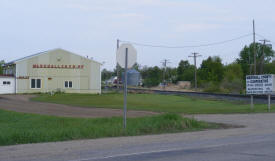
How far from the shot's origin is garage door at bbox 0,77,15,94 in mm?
53812

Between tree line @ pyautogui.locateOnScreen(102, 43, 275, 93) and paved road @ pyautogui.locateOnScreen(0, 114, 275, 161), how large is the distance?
164ft

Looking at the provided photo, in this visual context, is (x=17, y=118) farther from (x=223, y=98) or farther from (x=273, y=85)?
(x=223, y=98)

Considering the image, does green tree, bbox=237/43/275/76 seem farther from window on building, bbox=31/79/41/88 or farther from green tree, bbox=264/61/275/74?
window on building, bbox=31/79/41/88

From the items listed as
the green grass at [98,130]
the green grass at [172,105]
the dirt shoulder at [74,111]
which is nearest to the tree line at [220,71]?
the green grass at [172,105]

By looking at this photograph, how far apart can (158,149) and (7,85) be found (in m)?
46.7

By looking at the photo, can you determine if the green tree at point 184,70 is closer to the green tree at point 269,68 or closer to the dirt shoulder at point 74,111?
the green tree at point 269,68

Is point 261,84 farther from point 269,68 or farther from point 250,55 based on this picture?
point 250,55

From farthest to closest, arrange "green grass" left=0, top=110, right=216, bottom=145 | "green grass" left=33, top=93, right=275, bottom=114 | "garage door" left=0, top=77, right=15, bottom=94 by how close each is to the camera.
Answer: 1. "garage door" left=0, top=77, right=15, bottom=94
2. "green grass" left=33, top=93, right=275, bottom=114
3. "green grass" left=0, top=110, right=216, bottom=145

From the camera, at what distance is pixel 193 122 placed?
16.7m

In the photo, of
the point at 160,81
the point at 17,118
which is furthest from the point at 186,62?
the point at 17,118

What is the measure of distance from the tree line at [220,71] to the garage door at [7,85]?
31586 millimetres

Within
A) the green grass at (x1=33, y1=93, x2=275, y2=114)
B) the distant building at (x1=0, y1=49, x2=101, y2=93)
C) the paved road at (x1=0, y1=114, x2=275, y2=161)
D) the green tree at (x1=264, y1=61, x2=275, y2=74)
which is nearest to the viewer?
the paved road at (x1=0, y1=114, x2=275, y2=161)

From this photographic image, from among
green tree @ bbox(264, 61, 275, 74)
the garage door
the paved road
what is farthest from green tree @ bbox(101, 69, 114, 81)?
the paved road

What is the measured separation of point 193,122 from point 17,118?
10.7 metres
